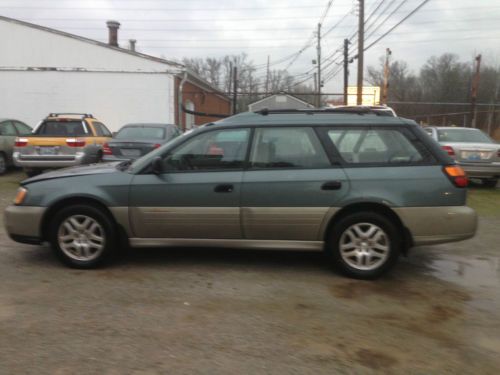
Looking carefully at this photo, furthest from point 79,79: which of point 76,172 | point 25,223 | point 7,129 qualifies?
point 25,223

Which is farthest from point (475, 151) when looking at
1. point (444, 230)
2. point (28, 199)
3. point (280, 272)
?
point (28, 199)

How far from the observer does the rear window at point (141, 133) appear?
10.5 m

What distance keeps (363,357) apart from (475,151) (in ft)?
28.3

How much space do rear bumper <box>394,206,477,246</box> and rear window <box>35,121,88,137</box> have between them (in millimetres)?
8033

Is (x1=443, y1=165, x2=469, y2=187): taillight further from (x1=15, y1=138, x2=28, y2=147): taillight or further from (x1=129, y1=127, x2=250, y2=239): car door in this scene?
(x1=15, y1=138, x2=28, y2=147): taillight

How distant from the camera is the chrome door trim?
455 centimetres

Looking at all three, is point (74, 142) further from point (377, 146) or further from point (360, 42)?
point (360, 42)

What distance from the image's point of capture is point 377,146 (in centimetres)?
455

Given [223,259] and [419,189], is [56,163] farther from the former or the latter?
[419,189]

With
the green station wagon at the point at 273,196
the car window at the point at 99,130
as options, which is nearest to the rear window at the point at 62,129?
the car window at the point at 99,130

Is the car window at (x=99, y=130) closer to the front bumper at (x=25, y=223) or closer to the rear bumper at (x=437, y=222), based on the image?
the front bumper at (x=25, y=223)

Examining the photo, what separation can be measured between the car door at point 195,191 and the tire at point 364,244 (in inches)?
39.7

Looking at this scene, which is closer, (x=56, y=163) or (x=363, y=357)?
(x=363, y=357)

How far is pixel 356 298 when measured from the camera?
4109 millimetres
